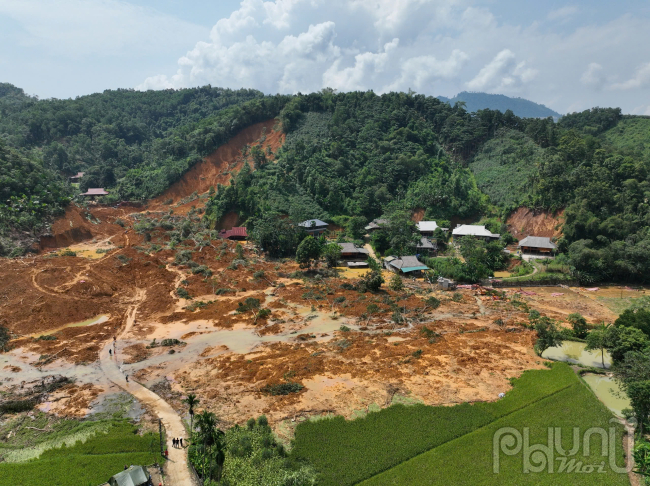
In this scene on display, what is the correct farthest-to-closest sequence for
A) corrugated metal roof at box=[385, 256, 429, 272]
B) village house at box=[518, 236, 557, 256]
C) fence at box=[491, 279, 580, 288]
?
village house at box=[518, 236, 557, 256]
corrugated metal roof at box=[385, 256, 429, 272]
fence at box=[491, 279, 580, 288]

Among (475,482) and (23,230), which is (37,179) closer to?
(23,230)

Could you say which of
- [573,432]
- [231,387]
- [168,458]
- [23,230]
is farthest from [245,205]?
[573,432]

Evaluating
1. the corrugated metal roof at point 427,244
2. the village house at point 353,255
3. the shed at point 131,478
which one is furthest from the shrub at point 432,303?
the shed at point 131,478

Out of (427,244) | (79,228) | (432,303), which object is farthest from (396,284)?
(79,228)

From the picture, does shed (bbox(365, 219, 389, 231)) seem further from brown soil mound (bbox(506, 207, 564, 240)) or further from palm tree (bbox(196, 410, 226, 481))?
palm tree (bbox(196, 410, 226, 481))

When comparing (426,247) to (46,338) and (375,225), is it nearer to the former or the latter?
(375,225)

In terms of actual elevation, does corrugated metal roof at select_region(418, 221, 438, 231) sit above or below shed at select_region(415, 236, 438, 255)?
above

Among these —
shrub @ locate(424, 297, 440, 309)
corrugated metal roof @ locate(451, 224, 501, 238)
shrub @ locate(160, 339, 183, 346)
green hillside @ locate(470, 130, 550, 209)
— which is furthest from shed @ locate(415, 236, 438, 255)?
shrub @ locate(160, 339, 183, 346)
